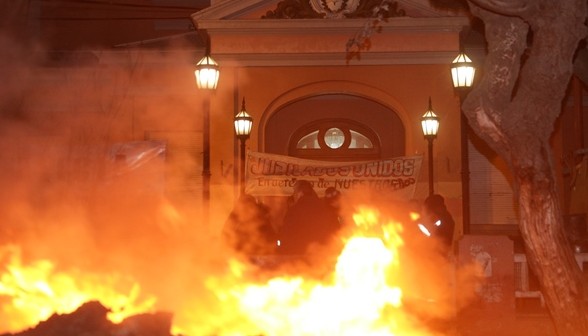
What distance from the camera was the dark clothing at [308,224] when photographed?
11.4 m

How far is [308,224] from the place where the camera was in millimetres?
11367

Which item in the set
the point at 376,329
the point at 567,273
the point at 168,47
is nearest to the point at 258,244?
the point at 376,329

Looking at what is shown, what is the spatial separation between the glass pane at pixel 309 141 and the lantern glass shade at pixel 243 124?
2.57 metres

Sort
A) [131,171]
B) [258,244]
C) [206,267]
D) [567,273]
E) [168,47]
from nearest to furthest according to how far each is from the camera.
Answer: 1. [567,273]
2. [206,267]
3. [258,244]
4. [131,171]
5. [168,47]

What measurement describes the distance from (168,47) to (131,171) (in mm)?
3225

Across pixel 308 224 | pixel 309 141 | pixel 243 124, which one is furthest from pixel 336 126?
pixel 308 224

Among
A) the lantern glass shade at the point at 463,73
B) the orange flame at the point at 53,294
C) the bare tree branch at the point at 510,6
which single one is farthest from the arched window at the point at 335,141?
the bare tree branch at the point at 510,6

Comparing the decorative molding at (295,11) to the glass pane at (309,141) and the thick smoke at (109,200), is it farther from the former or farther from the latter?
the glass pane at (309,141)

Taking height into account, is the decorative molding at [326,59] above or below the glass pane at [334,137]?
above

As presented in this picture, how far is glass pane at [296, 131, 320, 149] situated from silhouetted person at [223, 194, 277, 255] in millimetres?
6949

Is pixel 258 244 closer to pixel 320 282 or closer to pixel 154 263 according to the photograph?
pixel 154 263

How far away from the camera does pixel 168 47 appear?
19.2 metres

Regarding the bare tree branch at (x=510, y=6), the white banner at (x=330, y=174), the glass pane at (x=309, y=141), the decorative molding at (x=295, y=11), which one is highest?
the decorative molding at (x=295, y=11)

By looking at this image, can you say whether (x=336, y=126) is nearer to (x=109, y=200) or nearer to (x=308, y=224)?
(x=109, y=200)
